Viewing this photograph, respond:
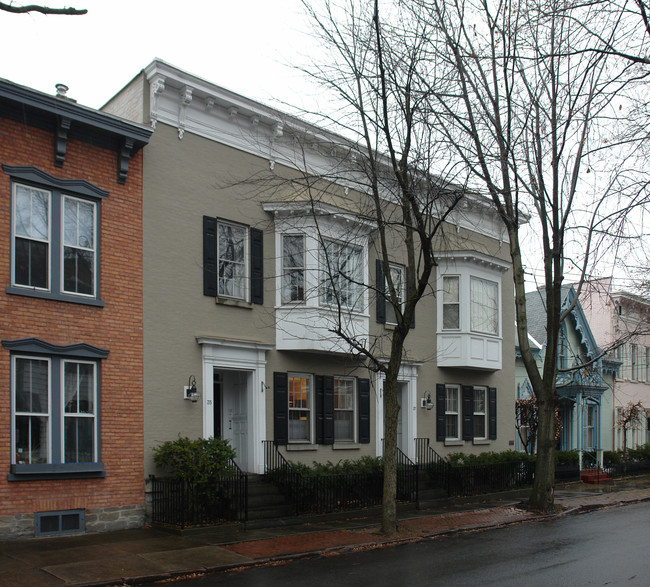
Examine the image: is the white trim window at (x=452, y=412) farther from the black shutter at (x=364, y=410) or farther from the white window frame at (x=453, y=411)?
the black shutter at (x=364, y=410)

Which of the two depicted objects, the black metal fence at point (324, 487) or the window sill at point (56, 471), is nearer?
the window sill at point (56, 471)

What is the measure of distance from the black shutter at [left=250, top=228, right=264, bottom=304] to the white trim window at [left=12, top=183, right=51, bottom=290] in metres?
4.96

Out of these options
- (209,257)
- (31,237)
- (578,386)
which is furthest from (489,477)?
(31,237)

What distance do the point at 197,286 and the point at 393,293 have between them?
14.9 feet

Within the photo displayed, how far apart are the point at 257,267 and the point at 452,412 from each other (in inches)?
353

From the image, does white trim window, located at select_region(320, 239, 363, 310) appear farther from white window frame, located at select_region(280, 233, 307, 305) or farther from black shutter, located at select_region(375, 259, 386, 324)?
black shutter, located at select_region(375, 259, 386, 324)

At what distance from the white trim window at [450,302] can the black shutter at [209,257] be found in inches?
340

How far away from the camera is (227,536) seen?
13984 millimetres

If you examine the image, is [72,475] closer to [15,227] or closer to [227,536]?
[227,536]

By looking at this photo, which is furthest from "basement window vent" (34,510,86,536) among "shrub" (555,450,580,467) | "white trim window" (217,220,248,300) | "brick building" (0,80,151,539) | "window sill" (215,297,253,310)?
"shrub" (555,450,580,467)

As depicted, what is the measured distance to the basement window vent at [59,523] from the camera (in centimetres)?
1338

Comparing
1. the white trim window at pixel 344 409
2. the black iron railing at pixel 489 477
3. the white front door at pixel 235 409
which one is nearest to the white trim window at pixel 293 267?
the white front door at pixel 235 409

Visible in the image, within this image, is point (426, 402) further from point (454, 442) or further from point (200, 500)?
point (200, 500)

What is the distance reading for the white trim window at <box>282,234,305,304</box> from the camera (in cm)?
1847
